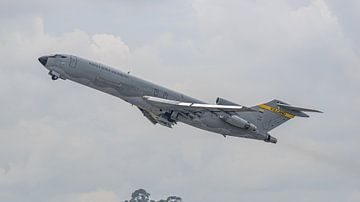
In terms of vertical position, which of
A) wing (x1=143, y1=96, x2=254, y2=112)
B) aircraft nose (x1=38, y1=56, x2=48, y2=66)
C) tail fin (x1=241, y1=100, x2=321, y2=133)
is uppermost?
tail fin (x1=241, y1=100, x2=321, y2=133)

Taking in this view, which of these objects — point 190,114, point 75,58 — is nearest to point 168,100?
point 190,114

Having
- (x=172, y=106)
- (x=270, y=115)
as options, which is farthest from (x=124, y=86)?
(x=270, y=115)

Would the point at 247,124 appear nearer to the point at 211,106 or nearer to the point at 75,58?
the point at 211,106

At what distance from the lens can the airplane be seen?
120 meters

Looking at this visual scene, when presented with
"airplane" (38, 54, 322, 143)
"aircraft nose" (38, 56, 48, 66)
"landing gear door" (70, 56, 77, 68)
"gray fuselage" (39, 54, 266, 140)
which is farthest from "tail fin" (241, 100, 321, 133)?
"aircraft nose" (38, 56, 48, 66)

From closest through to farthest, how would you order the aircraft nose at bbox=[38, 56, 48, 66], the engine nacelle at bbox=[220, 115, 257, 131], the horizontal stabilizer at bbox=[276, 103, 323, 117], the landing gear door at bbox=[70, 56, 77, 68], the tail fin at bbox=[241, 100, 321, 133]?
the landing gear door at bbox=[70, 56, 77, 68] → the aircraft nose at bbox=[38, 56, 48, 66] → the engine nacelle at bbox=[220, 115, 257, 131] → the horizontal stabilizer at bbox=[276, 103, 323, 117] → the tail fin at bbox=[241, 100, 321, 133]

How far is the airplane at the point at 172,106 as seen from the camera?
120m

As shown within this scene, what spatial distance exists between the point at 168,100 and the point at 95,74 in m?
10.0

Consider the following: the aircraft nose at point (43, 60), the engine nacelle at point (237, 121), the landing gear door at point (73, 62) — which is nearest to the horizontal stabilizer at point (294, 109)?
the engine nacelle at point (237, 121)

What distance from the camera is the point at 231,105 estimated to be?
125m

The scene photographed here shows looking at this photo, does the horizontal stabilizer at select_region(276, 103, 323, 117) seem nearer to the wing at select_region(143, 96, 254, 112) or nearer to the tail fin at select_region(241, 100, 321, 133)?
the tail fin at select_region(241, 100, 321, 133)

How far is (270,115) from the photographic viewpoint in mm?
131750

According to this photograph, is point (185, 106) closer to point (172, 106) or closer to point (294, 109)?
point (172, 106)

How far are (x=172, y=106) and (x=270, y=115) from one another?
14828mm
